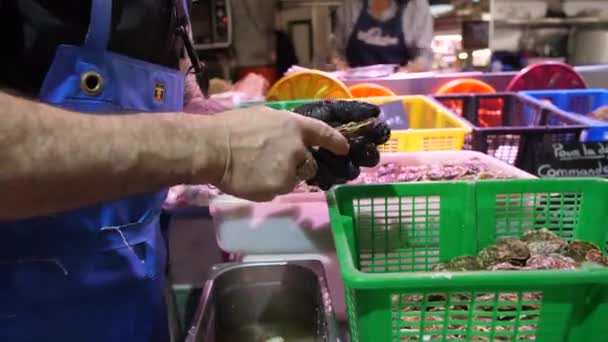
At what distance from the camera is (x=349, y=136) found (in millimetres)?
853

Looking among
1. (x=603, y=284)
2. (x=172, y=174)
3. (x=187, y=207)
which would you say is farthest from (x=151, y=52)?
(x=603, y=284)

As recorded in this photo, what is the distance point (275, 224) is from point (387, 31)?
10.2 ft

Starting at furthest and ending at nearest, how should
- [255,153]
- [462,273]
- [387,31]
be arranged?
[387,31]
[255,153]
[462,273]

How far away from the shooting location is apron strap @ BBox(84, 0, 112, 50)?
2.60 feet

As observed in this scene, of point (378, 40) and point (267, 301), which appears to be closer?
point (267, 301)

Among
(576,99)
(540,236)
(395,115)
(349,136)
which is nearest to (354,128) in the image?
(349,136)

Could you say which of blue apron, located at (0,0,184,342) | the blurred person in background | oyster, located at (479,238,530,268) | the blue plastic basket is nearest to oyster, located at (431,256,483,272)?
oyster, located at (479,238,530,268)

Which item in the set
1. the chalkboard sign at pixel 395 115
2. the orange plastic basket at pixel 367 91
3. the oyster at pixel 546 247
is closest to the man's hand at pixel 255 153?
the oyster at pixel 546 247

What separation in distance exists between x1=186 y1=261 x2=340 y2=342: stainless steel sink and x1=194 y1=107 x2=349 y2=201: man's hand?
290mm

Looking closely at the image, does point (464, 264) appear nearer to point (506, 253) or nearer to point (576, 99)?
point (506, 253)

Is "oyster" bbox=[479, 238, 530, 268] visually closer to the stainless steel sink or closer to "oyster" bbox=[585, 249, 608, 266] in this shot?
"oyster" bbox=[585, 249, 608, 266]

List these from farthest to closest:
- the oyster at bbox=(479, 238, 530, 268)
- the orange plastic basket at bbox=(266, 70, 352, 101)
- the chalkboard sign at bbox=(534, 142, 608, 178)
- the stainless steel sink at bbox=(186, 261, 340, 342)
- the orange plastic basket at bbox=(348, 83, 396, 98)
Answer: the orange plastic basket at bbox=(348, 83, 396, 98) < the orange plastic basket at bbox=(266, 70, 352, 101) < the chalkboard sign at bbox=(534, 142, 608, 178) < the stainless steel sink at bbox=(186, 261, 340, 342) < the oyster at bbox=(479, 238, 530, 268)

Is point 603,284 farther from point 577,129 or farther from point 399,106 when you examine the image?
point 399,106

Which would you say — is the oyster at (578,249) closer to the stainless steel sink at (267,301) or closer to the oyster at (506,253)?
the oyster at (506,253)
